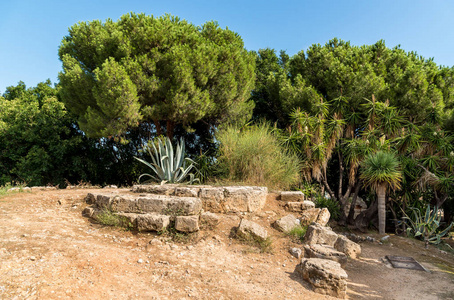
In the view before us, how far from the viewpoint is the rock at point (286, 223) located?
17.5 ft

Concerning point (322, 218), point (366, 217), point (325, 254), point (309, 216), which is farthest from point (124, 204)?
point (366, 217)

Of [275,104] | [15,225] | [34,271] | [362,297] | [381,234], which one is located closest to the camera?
[34,271]

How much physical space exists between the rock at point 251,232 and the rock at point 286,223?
60 cm

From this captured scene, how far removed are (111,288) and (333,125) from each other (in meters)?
9.12

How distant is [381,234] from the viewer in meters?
8.88

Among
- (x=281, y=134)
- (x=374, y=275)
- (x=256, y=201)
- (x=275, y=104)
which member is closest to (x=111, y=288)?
(x=256, y=201)

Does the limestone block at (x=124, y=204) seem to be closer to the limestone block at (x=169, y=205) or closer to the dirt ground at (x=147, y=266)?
the limestone block at (x=169, y=205)

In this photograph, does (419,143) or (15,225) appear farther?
(419,143)

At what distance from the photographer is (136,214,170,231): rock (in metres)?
4.59

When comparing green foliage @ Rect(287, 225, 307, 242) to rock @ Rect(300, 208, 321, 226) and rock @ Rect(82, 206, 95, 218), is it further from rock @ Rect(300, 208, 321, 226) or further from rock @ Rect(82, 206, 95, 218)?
rock @ Rect(82, 206, 95, 218)

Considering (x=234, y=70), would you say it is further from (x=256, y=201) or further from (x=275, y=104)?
(x=256, y=201)

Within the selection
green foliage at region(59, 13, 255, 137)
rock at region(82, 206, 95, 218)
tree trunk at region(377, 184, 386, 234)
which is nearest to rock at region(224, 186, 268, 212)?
rock at region(82, 206, 95, 218)

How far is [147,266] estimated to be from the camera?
3699mm

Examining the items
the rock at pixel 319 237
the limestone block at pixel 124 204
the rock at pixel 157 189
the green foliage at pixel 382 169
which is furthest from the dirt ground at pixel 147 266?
the green foliage at pixel 382 169
